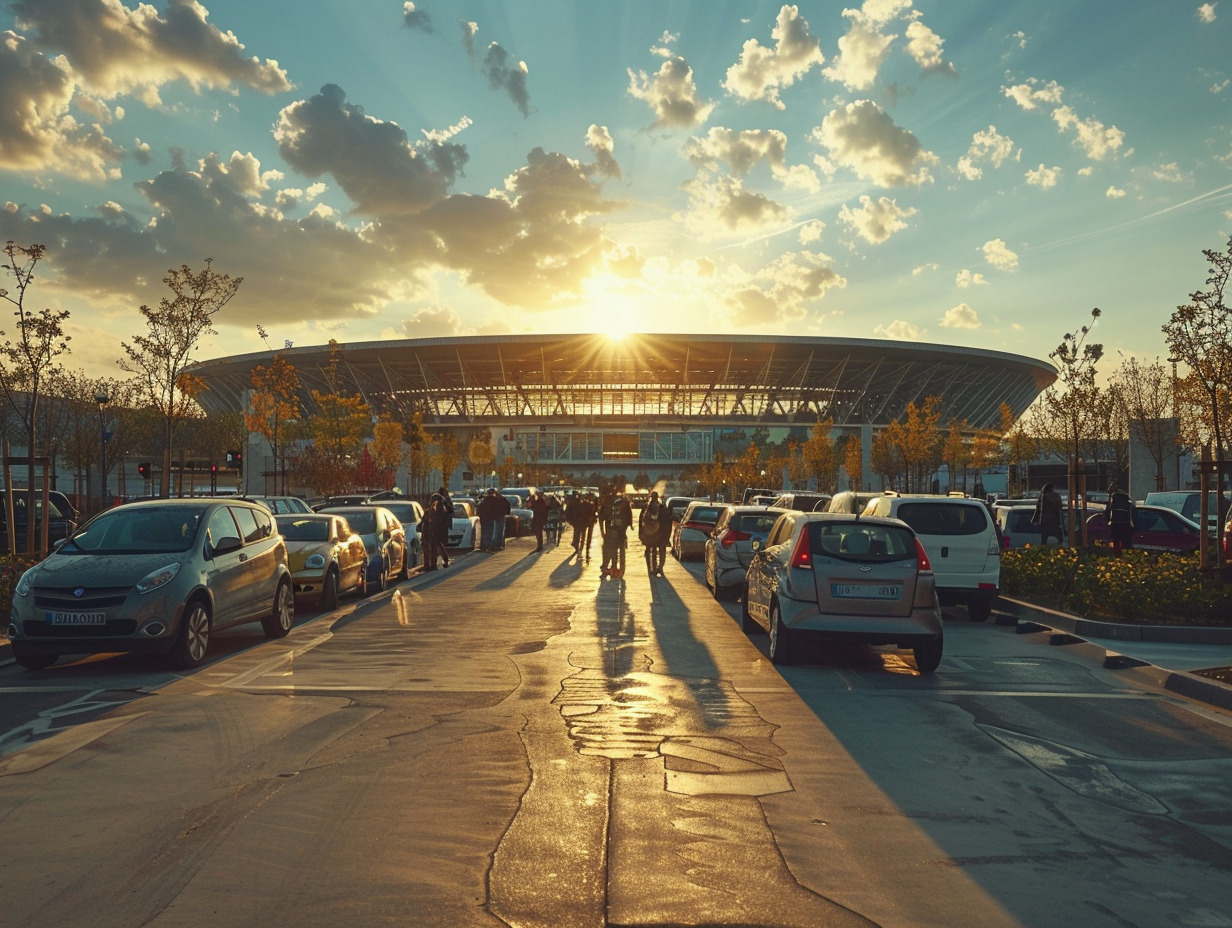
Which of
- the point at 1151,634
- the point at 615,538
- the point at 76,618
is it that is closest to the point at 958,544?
the point at 1151,634

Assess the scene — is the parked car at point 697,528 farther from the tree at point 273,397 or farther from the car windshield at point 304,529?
the tree at point 273,397

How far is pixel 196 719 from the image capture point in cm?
831

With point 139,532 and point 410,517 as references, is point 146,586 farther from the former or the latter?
point 410,517

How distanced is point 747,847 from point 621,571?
61.9 ft

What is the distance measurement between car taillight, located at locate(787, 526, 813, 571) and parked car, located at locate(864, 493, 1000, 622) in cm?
469

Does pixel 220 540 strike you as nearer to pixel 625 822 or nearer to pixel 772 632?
pixel 772 632

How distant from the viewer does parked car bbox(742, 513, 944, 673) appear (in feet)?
36.0

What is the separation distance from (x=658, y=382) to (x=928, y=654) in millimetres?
96708

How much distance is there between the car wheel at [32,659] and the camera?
34.8 ft

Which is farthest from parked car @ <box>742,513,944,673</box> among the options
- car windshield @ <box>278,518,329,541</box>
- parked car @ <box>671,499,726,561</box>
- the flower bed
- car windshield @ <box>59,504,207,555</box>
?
parked car @ <box>671,499,726,561</box>

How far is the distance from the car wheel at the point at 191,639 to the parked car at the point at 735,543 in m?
9.69

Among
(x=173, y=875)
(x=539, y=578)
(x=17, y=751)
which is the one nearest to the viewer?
(x=173, y=875)

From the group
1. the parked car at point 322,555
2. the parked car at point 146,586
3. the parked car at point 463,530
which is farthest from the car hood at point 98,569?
the parked car at point 463,530

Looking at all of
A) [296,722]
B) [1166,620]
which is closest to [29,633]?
[296,722]
